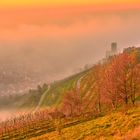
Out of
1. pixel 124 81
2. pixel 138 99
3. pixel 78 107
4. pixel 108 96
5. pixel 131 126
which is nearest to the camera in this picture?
pixel 131 126

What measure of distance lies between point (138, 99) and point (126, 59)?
35.9 m

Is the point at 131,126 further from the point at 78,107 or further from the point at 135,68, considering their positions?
the point at 78,107

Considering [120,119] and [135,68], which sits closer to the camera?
[120,119]

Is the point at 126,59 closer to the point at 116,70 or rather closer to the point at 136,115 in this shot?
the point at 116,70

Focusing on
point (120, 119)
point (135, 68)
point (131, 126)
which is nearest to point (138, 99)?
point (135, 68)

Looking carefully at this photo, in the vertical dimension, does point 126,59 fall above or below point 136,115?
above

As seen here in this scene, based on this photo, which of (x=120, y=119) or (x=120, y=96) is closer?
(x=120, y=119)

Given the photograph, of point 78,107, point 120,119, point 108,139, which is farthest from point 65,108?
point 108,139

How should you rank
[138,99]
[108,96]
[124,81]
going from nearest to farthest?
[124,81], [108,96], [138,99]

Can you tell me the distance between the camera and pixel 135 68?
5187 inches

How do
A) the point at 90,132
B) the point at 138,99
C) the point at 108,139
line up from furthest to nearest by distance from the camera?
the point at 138,99 < the point at 90,132 < the point at 108,139

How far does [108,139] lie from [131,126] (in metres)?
8.93

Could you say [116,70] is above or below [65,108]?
above

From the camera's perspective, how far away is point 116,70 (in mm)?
132875
